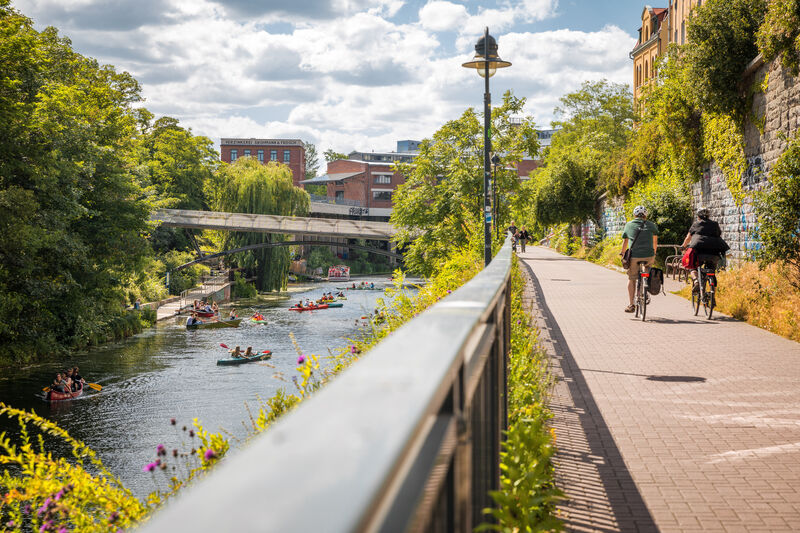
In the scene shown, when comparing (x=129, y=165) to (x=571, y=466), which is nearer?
(x=571, y=466)

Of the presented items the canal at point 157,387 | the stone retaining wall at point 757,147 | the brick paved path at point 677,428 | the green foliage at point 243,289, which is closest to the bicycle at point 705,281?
the brick paved path at point 677,428

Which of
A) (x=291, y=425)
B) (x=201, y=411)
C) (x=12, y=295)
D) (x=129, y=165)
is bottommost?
(x=201, y=411)

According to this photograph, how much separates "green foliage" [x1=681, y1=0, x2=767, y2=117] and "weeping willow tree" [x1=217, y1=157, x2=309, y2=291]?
4360 cm

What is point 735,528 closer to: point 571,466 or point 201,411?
point 571,466

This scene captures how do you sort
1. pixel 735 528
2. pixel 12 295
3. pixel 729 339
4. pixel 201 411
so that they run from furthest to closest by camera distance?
1. pixel 12 295
2. pixel 201 411
3. pixel 729 339
4. pixel 735 528

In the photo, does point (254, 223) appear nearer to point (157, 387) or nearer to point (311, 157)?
point (157, 387)

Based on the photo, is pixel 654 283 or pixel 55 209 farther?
pixel 55 209

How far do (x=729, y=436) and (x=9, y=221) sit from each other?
2396 cm

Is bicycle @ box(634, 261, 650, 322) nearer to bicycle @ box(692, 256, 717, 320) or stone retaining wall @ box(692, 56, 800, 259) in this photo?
bicycle @ box(692, 256, 717, 320)

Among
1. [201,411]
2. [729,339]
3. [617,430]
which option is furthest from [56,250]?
[617,430]

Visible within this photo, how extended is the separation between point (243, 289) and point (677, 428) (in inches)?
2162

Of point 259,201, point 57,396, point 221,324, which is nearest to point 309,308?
point 221,324

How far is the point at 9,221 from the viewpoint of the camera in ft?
81.2

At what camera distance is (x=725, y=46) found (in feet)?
57.4
